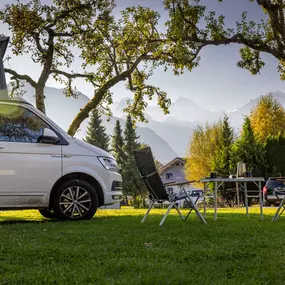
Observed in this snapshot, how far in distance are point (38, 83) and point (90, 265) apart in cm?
1475

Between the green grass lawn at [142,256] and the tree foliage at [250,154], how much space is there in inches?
969

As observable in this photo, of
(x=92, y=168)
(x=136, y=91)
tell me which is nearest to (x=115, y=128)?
(x=136, y=91)

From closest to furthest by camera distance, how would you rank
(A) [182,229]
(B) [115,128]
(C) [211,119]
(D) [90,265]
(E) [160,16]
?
1. (D) [90,265]
2. (A) [182,229]
3. (E) [160,16]
4. (C) [211,119]
5. (B) [115,128]

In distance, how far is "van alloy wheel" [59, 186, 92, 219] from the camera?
26.2 ft

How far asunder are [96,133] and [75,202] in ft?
162

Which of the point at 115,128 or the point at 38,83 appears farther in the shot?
the point at 115,128

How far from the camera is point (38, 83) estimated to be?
17656 millimetres

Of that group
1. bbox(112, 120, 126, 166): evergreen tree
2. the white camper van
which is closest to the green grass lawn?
the white camper van

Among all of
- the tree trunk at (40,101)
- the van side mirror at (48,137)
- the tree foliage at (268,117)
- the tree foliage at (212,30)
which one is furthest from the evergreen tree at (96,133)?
the van side mirror at (48,137)

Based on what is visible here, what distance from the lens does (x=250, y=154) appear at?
30578mm

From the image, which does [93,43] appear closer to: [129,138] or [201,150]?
[201,150]

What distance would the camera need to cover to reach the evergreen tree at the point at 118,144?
57.9 meters

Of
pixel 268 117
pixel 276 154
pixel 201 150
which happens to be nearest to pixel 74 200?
pixel 276 154

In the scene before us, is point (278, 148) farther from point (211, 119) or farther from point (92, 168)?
point (92, 168)
